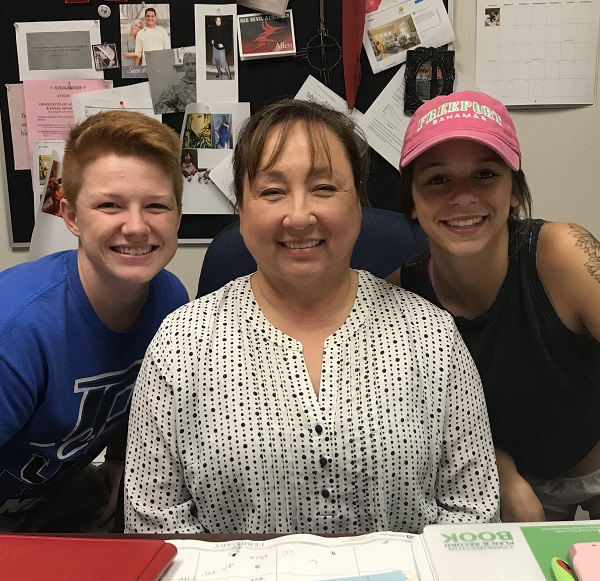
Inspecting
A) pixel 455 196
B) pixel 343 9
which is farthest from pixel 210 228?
pixel 455 196

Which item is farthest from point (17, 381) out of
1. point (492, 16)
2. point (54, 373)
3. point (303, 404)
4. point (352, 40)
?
point (492, 16)

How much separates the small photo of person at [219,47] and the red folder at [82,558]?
1.45 metres

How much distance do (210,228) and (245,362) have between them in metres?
1.07

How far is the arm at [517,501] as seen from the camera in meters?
1.10

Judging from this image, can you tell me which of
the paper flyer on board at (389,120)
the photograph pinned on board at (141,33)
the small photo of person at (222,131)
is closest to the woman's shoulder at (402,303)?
the paper flyer on board at (389,120)

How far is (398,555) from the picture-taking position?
0.76 meters

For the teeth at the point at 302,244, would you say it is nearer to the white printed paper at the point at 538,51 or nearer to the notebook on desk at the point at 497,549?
the notebook on desk at the point at 497,549

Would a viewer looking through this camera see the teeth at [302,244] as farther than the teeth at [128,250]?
No

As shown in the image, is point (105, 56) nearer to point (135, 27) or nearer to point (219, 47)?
point (135, 27)

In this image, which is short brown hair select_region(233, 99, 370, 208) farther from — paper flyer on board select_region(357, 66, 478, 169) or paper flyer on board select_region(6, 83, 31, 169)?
paper flyer on board select_region(6, 83, 31, 169)

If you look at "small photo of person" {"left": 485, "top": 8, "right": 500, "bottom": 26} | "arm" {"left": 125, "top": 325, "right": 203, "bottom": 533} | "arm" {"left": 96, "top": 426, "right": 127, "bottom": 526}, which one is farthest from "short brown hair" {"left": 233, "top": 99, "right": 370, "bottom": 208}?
"small photo of person" {"left": 485, "top": 8, "right": 500, "bottom": 26}

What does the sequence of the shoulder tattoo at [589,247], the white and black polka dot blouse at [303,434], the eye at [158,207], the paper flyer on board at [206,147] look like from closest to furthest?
the white and black polka dot blouse at [303,434] < the shoulder tattoo at [589,247] < the eye at [158,207] < the paper flyer on board at [206,147]

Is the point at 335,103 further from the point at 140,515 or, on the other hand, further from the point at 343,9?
the point at 140,515

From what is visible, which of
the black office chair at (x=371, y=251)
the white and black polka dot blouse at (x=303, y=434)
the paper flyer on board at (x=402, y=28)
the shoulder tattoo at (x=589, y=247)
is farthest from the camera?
the paper flyer on board at (x=402, y=28)
